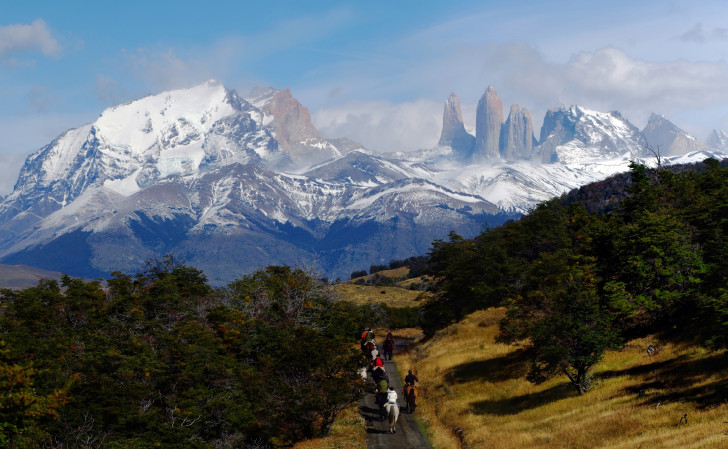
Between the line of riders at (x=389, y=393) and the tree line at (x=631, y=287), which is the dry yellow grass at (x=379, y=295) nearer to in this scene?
the tree line at (x=631, y=287)

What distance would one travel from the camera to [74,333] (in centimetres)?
5088

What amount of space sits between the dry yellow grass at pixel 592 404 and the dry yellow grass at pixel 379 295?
74967 millimetres

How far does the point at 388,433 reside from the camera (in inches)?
1332

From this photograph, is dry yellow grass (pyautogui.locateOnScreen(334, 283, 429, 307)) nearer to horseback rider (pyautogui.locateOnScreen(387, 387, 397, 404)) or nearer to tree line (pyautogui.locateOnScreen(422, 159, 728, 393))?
tree line (pyautogui.locateOnScreen(422, 159, 728, 393))

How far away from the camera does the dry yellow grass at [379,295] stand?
125688mm

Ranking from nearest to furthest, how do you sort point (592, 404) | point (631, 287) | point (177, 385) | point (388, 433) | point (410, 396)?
point (592, 404)
point (388, 433)
point (177, 385)
point (410, 396)
point (631, 287)

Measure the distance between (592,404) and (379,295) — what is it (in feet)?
346

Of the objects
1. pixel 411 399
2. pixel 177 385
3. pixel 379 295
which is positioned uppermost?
pixel 379 295

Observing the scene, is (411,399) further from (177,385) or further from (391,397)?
(177,385)

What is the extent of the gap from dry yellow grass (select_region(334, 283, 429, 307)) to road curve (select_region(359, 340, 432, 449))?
81.9m

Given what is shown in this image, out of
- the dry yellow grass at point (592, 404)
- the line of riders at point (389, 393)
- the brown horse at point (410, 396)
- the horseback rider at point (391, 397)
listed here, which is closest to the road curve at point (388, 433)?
the brown horse at point (410, 396)

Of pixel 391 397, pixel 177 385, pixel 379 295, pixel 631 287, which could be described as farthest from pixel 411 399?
pixel 379 295

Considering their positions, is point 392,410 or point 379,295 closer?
point 392,410

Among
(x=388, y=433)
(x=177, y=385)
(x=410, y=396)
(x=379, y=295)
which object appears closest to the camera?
(x=388, y=433)
